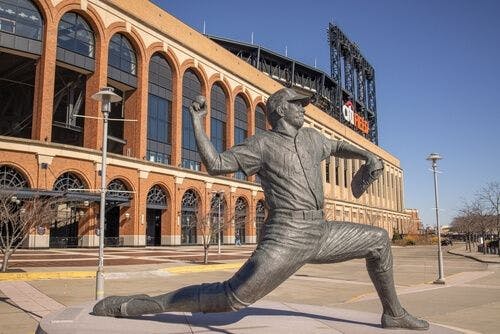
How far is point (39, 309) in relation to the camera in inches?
388

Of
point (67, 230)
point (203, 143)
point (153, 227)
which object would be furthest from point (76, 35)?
point (203, 143)

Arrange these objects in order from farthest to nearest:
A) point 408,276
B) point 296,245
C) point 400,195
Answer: point 400,195
point 408,276
point 296,245

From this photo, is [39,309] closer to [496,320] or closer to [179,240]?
[496,320]

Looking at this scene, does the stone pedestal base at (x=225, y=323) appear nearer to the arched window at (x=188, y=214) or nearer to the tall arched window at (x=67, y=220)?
the tall arched window at (x=67, y=220)

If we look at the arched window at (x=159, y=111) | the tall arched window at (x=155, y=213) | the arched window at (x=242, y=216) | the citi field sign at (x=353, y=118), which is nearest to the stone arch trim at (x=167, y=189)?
the tall arched window at (x=155, y=213)

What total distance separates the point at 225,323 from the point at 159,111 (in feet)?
126

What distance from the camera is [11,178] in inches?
1174

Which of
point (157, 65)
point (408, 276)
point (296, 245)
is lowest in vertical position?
point (408, 276)

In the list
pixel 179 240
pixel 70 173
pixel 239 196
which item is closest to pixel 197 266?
pixel 70 173

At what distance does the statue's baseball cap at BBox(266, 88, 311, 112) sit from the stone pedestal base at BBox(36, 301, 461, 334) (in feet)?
7.43

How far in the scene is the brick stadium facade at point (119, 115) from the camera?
1247 inches

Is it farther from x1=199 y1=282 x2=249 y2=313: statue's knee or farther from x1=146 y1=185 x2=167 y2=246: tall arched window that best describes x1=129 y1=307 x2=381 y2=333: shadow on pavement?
x1=146 y1=185 x2=167 y2=246: tall arched window

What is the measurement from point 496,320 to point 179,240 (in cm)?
3532

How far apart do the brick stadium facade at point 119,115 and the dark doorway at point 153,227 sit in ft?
0.38
